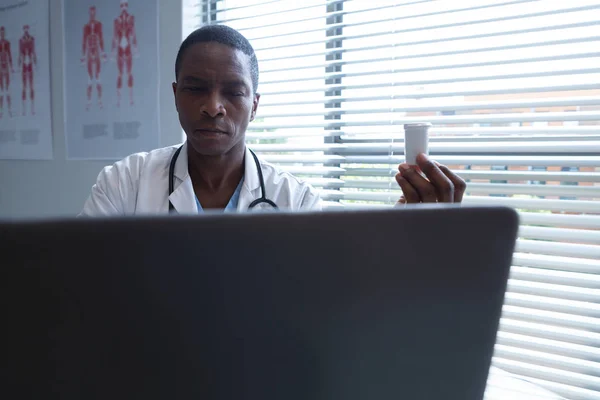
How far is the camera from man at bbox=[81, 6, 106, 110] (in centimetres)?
212

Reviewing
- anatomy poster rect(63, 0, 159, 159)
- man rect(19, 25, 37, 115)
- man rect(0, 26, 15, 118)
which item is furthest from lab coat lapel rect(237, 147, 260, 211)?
man rect(0, 26, 15, 118)

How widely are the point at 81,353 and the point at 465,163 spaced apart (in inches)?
53.6

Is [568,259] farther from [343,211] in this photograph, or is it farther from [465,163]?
[343,211]

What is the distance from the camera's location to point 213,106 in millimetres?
1355

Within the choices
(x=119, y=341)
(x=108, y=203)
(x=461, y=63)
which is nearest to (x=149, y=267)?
(x=119, y=341)

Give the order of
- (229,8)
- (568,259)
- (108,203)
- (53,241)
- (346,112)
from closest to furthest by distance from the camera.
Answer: (53,241)
(568,259)
(108,203)
(346,112)
(229,8)

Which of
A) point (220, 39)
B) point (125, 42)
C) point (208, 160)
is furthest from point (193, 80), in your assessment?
point (125, 42)

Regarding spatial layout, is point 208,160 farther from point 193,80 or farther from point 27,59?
point 27,59

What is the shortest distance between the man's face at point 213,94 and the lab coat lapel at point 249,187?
109 mm

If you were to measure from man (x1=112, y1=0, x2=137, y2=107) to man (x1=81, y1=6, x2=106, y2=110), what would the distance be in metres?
0.09

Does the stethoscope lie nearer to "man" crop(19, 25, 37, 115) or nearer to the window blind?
the window blind

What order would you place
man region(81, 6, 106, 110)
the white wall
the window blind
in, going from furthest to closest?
man region(81, 6, 106, 110) → the white wall → the window blind

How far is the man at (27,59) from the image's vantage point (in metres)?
2.35

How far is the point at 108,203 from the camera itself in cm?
146
